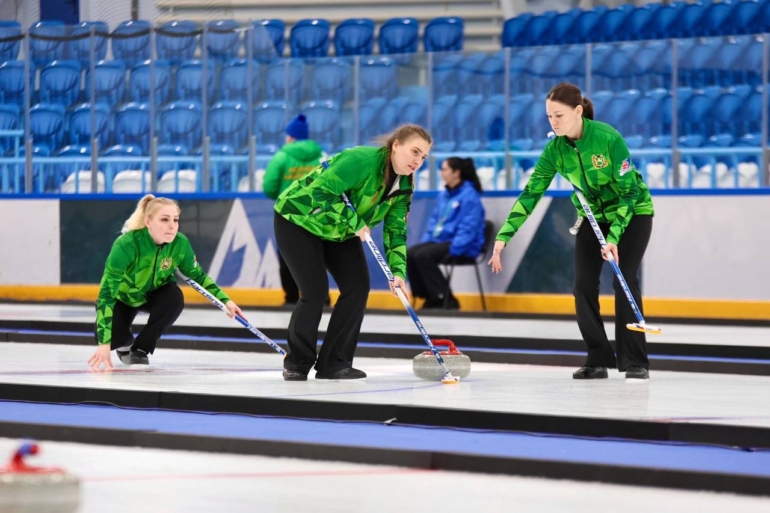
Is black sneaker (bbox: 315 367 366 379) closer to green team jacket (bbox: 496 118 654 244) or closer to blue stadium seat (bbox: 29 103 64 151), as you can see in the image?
green team jacket (bbox: 496 118 654 244)

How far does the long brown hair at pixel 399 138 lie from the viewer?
5387mm

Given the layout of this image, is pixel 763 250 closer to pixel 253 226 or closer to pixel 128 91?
pixel 253 226

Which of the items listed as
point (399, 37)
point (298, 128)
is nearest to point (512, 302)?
point (298, 128)

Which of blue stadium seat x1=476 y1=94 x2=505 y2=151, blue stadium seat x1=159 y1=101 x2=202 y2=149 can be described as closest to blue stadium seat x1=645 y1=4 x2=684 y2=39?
blue stadium seat x1=476 y1=94 x2=505 y2=151

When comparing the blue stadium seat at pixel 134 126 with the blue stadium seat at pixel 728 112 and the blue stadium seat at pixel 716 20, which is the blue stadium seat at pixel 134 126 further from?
the blue stadium seat at pixel 716 20

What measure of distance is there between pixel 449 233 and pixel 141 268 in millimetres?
4321

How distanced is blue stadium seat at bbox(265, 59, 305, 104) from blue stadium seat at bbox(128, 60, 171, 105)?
98cm

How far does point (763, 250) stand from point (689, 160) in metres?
0.91

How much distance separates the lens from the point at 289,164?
10617 millimetres

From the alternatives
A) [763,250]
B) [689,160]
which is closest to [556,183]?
[689,160]

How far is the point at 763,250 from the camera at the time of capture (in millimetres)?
9680

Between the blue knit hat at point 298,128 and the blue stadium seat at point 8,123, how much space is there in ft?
10.6

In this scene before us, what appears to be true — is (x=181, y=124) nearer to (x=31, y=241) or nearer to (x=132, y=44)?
(x=132, y=44)

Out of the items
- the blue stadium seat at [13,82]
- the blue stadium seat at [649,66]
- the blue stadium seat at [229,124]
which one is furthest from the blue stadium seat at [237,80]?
the blue stadium seat at [649,66]
